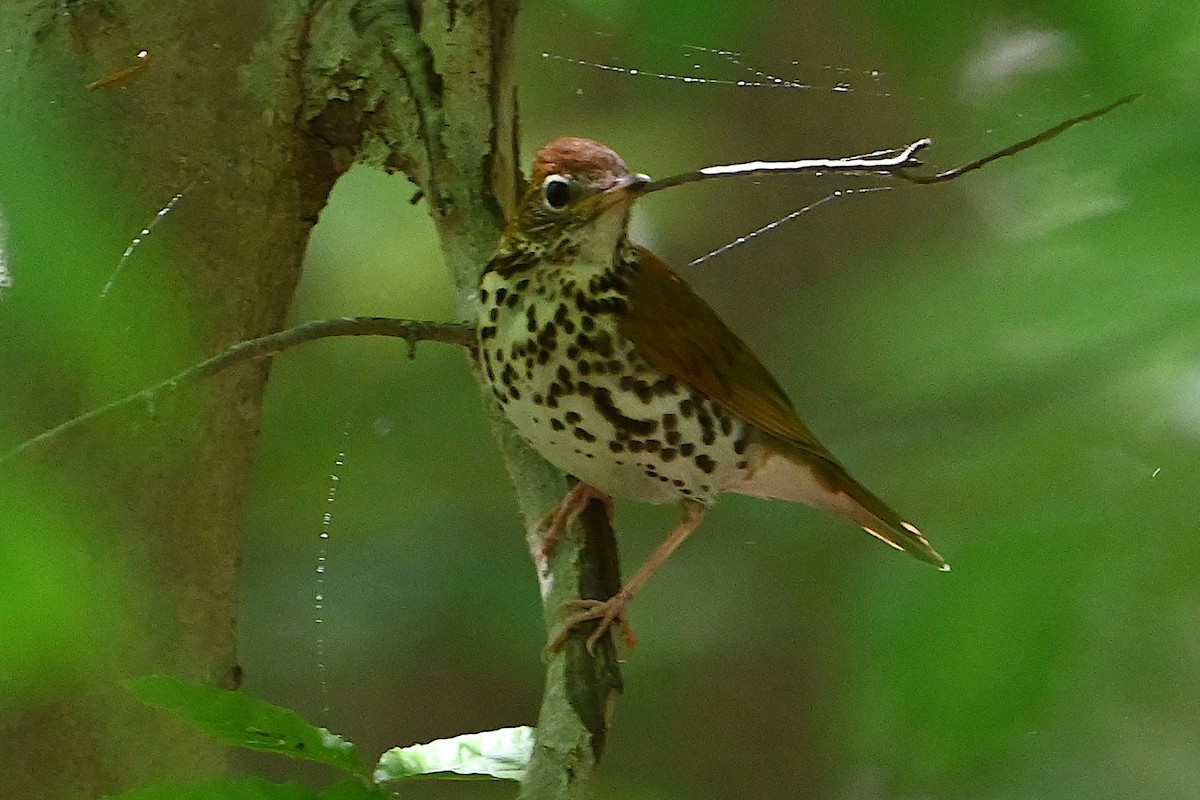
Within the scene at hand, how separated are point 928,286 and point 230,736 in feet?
1.36

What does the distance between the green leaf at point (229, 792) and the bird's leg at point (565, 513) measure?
26cm

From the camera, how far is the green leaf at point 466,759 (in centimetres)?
51

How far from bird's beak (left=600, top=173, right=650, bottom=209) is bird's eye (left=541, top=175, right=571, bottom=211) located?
0.07 ft

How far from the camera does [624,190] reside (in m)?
0.61

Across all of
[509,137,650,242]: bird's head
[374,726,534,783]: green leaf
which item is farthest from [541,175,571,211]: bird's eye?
[374,726,534,783]: green leaf

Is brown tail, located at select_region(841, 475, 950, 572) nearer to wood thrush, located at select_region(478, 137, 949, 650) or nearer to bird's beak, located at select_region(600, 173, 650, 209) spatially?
wood thrush, located at select_region(478, 137, 949, 650)

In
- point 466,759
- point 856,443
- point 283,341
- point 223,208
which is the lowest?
point 466,759

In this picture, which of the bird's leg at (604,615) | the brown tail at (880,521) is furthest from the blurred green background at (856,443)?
the bird's leg at (604,615)

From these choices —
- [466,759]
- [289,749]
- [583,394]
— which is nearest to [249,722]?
[289,749]

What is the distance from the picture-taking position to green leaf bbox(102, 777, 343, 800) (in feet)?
1.12

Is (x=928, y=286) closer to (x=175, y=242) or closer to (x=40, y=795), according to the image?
(x=175, y=242)

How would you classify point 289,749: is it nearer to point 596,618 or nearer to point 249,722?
point 249,722

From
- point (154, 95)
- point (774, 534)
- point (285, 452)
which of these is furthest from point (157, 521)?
point (774, 534)

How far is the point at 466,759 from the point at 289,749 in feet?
0.46
